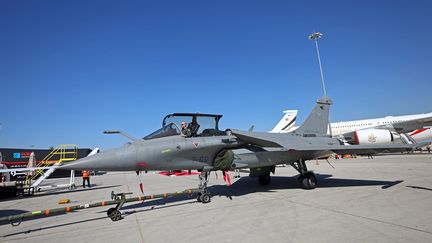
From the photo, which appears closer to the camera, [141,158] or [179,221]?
[179,221]

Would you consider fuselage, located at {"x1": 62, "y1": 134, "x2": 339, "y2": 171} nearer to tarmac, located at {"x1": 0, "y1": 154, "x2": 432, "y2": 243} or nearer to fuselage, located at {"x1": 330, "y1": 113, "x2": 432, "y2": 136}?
tarmac, located at {"x1": 0, "y1": 154, "x2": 432, "y2": 243}

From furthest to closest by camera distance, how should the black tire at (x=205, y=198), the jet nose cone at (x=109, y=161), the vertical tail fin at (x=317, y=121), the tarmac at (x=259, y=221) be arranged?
the vertical tail fin at (x=317, y=121) → the black tire at (x=205, y=198) → the jet nose cone at (x=109, y=161) → the tarmac at (x=259, y=221)

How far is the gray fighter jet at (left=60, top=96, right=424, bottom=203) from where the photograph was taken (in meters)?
6.25

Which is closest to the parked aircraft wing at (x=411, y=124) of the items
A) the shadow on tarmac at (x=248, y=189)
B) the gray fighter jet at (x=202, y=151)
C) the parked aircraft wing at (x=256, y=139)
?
the shadow on tarmac at (x=248, y=189)

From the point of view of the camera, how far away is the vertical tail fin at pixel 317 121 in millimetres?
11375

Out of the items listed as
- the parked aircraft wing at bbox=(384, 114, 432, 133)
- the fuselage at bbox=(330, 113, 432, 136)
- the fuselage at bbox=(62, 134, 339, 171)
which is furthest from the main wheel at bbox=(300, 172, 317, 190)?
the fuselage at bbox=(330, 113, 432, 136)

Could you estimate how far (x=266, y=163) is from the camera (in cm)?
843

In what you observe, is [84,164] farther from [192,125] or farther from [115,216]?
[192,125]

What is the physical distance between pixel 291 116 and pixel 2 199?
131ft

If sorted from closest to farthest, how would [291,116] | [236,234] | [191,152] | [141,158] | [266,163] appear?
[236,234] < [141,158] < [191,152] < [266,163] < [291,116]

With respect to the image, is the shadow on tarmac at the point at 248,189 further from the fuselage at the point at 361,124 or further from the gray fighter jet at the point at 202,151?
the fuselage at the point at 361,124

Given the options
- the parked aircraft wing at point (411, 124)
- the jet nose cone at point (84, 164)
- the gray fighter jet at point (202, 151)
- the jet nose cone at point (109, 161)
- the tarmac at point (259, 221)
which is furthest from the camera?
the parked aircraft wing at point (411, 124)

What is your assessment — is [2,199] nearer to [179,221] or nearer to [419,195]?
[179,221]

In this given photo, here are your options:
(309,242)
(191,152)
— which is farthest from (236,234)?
(191,152)
